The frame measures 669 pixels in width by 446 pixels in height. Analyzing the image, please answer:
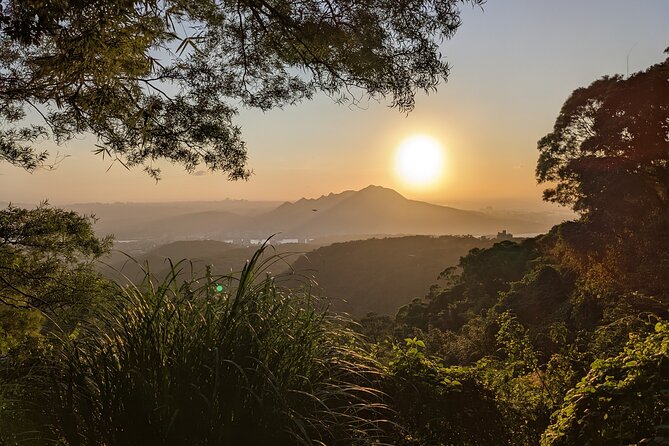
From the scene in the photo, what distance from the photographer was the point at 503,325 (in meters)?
4.45

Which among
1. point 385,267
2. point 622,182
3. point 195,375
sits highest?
point 622,182

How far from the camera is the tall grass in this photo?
1863 millimetres

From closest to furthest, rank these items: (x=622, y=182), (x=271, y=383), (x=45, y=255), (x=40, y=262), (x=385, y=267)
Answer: (x=271, y=383) < (x=45, y=255) < (x=40, y=262) < (x=622, y=182) < (x=385, y=267)

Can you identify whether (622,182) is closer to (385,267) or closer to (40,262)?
(40,262)

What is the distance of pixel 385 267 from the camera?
92.0 metres

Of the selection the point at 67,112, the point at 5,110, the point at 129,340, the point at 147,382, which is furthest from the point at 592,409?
the point at 5,110

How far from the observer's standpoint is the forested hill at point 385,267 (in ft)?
261

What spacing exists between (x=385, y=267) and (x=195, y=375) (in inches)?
3596

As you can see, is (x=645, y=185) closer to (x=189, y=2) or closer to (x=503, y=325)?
(x=503, y=325)

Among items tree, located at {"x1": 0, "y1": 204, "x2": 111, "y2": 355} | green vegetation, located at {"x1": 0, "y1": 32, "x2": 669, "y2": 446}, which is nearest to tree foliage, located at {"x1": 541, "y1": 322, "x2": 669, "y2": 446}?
green vegetation, located at {"x1": 0, "y1": 32, "x2": 669, "y2": 446}

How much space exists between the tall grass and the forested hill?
2813 inches

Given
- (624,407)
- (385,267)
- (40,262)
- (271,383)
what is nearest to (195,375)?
(271,383)

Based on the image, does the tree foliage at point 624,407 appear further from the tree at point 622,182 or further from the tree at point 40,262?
the tree at point 622,182

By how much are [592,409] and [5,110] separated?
24.9 feet
